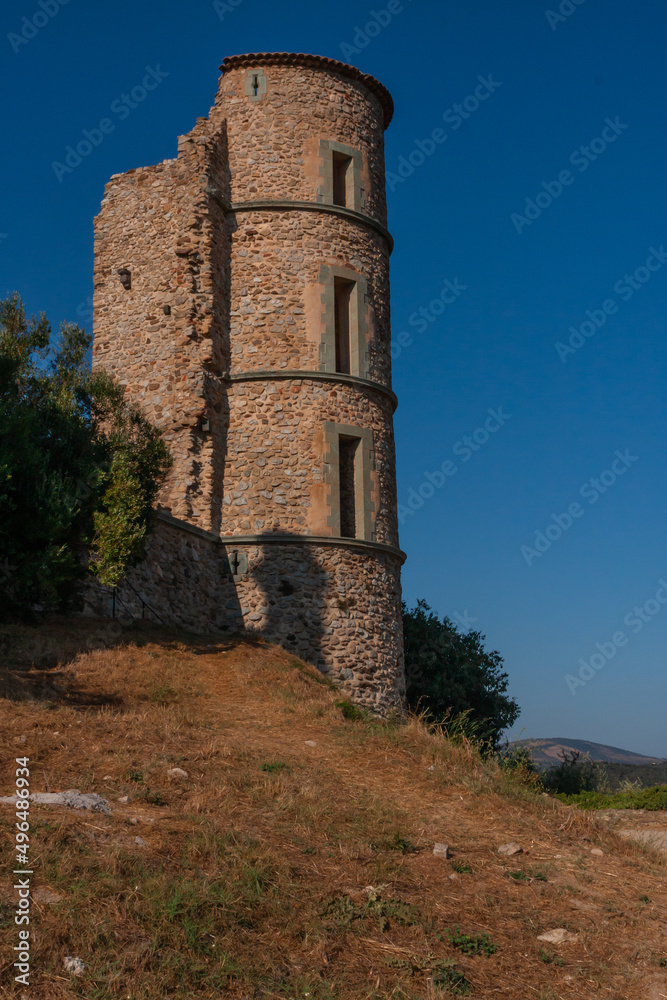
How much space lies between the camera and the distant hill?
14.1 meters

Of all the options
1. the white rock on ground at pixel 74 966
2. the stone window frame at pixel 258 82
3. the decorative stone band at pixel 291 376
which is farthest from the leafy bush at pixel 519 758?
the stone window frame at pixel 258 82

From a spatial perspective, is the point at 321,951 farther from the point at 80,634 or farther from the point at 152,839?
the point at 80,634

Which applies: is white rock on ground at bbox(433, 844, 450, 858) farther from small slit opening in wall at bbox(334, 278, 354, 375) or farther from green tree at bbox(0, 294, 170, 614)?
small slit opening in wall at bbox(334, 278, 354, 375)

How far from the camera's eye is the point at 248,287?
61.9ft

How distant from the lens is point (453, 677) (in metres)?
20.2

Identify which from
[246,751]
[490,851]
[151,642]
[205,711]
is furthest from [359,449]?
[490,851]

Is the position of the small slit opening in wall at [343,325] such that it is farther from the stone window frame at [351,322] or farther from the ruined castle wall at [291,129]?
the ruined castle wall at [291,129]

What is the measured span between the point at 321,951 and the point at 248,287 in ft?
49.1

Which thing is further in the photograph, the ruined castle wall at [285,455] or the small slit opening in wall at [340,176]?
the small slit opening in wall at [340,176]

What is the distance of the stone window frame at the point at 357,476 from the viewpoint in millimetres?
17750

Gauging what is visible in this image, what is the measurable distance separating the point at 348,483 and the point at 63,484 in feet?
23.3

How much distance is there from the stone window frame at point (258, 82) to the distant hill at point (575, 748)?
14571mm

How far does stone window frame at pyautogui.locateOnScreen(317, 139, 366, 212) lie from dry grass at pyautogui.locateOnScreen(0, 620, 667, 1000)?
11.5 meters

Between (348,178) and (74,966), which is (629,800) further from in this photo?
(348,178)
